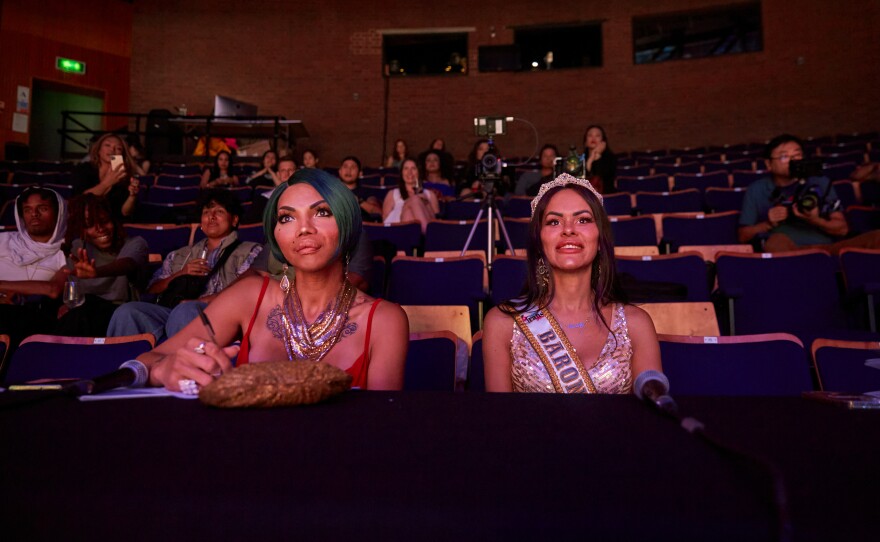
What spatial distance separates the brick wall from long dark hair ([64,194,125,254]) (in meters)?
8.09

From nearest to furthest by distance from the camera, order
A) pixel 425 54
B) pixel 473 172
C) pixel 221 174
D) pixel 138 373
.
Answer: pixel 138 373 → pixel 473 172 → pixel 221 174 → pixel 425 54

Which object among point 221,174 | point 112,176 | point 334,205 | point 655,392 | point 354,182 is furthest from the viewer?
point 221,174

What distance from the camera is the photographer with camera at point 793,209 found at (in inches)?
138

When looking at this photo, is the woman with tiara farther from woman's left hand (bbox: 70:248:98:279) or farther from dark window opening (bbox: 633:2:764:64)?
dark window opening (bbox: 633:2:764:64)

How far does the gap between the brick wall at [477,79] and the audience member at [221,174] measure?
3.75m

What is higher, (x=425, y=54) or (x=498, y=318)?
(x=425, y=54)

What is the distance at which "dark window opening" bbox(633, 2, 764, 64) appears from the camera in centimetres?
995

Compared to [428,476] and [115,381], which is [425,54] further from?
[428,476]

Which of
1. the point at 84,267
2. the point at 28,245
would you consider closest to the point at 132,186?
the point at 28,245

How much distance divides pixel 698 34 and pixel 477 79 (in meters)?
3.80

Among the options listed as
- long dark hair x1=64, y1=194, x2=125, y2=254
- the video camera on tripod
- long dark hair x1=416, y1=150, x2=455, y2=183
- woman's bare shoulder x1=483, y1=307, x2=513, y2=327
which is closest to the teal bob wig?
woman's bare shoulder x1=483, y1=307, x2=513, y2=327

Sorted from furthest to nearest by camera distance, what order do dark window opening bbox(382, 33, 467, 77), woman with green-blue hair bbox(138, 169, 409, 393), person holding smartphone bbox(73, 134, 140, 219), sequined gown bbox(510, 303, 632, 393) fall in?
dark window opening bbox(382, 33, 467, 77) → person holding smartphone bbox(73, 134, 140, 219) → sequined gown bbox(510, 303, 632, 393) → woman with green-blue hair bbox(138, 169, 409, 393)

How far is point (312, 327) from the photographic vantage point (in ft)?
4.35

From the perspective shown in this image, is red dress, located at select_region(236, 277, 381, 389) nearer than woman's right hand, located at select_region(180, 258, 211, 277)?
Yes
